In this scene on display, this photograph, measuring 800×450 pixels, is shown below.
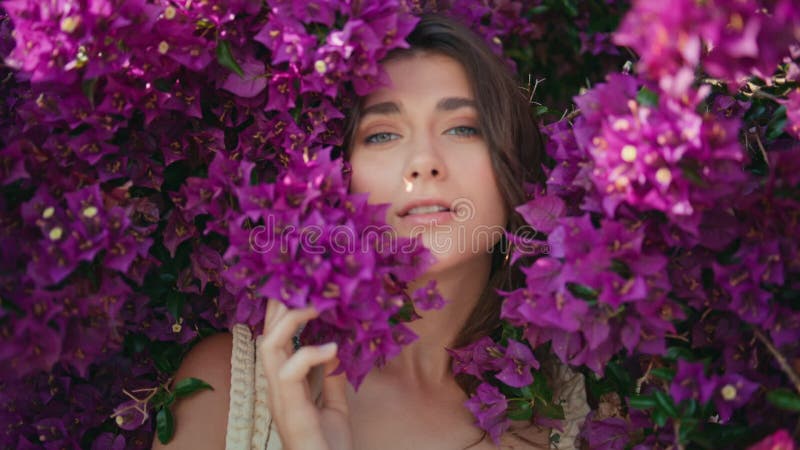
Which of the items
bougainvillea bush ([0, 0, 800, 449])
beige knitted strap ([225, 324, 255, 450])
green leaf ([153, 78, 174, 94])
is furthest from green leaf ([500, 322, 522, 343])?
green leaf ([153, 78, 174, 94])

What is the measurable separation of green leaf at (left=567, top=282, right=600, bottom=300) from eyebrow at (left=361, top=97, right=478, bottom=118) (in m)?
0.57

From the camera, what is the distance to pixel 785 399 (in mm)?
1265

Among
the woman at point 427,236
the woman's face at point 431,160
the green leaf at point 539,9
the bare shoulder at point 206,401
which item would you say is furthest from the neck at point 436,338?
the green leaf at point 539,9

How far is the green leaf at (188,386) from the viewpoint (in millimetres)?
1659

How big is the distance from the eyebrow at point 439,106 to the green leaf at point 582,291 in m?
0.57

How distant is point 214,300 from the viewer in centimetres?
169

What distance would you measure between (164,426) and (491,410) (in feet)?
2.33

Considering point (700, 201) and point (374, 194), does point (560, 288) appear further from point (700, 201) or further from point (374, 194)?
point (374, 194)

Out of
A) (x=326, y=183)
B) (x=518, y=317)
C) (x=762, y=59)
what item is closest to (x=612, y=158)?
(x=762, y=59)

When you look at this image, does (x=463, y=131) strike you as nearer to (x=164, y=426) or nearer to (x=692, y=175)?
(x=692, y=175)

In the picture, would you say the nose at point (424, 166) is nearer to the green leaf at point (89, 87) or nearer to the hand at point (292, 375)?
the hand at point (292, 375)

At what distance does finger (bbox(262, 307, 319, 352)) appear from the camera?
1360 mm

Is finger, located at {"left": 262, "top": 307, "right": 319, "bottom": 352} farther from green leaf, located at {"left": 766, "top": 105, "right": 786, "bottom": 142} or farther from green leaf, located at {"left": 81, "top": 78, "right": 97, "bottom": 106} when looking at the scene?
green leaf, located at {"left": 766, "top": 105, "right": 786, "bottom": 142}

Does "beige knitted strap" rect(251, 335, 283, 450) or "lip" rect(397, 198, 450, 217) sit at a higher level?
"lip" rect(397, 198, 450, 217)
